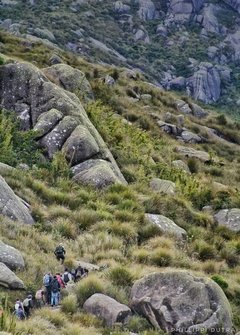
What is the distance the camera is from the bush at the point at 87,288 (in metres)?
9.59

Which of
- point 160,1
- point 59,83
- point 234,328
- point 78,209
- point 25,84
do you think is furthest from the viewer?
point 160,1

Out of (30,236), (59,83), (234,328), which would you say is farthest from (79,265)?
(59,83)

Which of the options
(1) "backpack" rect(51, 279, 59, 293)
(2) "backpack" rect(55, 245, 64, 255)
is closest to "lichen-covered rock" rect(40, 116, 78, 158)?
(2) "backpack" rect(55, 245, 64, 255)

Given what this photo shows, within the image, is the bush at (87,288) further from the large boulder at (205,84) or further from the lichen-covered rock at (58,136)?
the large boulder at (205,84)

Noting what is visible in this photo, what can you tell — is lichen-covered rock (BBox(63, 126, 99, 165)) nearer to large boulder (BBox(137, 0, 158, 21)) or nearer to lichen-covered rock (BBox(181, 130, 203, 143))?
lichen-covered rock (BBox(181, 130, 203, 143))

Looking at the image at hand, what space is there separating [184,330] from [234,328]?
4.28ft

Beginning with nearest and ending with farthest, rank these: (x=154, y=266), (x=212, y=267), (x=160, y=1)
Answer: (x=154, y=266), (x=212, y=267), (x=160, y=1)

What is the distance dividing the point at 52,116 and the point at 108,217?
5.60 metres

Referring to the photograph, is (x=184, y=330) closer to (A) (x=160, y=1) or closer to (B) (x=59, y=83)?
(B) (x=59, y=83)

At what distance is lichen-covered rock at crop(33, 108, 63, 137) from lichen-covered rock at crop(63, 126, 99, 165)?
1.00 m

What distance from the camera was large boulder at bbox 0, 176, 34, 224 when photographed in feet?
39.9

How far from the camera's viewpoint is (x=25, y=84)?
64.1ft

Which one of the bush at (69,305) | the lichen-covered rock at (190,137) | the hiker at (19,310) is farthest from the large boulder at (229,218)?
the lichen-covered rock at (190,137)

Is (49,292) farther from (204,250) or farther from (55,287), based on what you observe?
(204,250)
